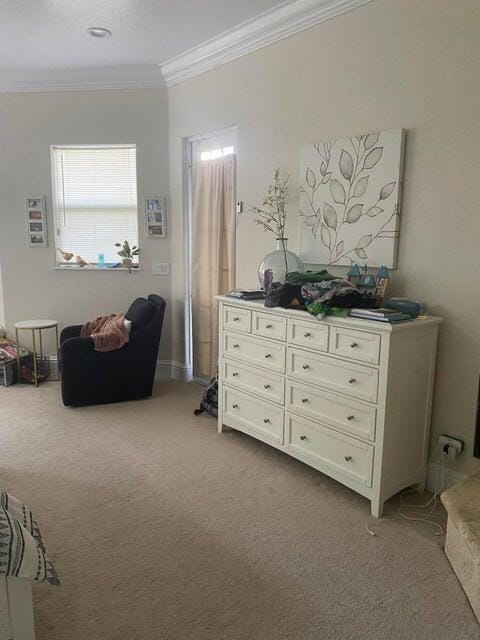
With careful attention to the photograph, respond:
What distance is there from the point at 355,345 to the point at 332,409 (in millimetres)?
411

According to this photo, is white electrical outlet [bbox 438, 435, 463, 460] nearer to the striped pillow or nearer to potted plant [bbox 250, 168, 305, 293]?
potted plant [bbox 250, 168, 305, 293]

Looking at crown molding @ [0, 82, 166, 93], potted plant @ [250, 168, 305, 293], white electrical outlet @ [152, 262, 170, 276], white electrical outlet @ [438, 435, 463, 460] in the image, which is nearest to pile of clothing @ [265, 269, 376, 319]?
potted plant @ [250, 168, 305, 293]

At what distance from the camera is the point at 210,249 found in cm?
436

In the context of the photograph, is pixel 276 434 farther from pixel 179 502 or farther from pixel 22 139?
pixel 22 139

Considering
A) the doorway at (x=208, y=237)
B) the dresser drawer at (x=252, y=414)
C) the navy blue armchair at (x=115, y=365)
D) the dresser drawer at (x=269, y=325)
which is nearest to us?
→ the dresser drawer at (x=269, y=325)

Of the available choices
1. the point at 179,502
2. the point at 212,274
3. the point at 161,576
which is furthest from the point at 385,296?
the point at 212,274

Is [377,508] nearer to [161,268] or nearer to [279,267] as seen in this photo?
[279,267]

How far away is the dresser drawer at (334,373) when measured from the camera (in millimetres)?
2412

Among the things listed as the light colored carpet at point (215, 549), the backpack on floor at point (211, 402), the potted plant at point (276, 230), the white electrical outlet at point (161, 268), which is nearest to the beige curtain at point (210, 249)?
the white electrical outlet at point (161, 268)

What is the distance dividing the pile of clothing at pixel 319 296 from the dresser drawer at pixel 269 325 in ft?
0.29

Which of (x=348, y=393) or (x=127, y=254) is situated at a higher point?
(x=127, y=254)

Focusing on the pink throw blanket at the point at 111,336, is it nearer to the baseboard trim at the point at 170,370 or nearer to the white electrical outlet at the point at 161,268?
the white electrical outlet at the point at 161,268

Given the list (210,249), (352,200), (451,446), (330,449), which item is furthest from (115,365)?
(451,446)

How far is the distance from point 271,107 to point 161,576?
10.2ft
